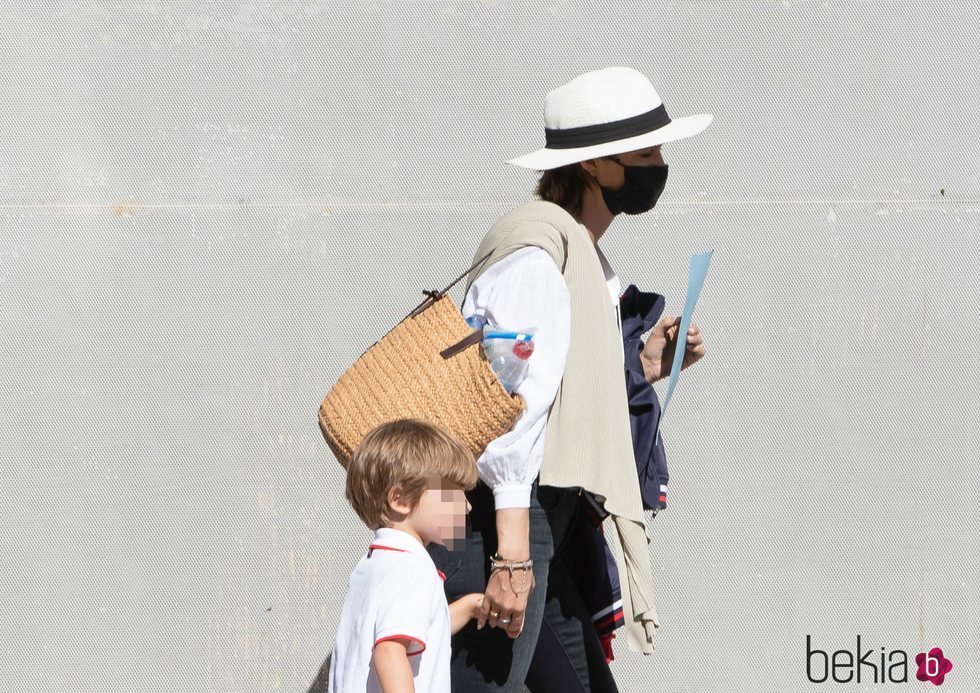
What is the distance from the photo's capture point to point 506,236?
224 cm

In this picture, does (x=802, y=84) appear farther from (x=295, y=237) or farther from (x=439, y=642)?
(x=439, y=642)

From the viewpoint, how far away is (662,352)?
8.86 feet

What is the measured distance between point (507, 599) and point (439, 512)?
20cm

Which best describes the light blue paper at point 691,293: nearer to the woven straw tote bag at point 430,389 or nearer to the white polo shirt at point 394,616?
the woven straw tote bag at point 430,389

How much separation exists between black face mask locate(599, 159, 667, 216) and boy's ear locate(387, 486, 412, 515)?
67 centimetres

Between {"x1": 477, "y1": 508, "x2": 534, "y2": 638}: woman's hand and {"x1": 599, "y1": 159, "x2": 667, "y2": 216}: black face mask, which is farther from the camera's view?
{"x1": 599, "y1": 159, "x2": 667, "y2": 216}: black face mask

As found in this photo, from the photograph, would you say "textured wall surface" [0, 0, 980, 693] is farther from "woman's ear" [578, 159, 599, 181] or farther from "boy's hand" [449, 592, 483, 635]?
"boy's hand" [449, 592, 483, 635]

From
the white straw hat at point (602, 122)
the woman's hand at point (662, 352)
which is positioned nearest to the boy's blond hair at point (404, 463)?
the white straw hat at point (602, 122)

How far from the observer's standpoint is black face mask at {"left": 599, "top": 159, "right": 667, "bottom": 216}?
2.38m

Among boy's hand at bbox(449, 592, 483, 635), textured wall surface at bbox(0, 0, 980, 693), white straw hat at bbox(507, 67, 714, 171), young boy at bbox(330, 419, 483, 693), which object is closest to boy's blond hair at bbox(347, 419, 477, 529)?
young boy at bbox(330, 419, 483, 693)

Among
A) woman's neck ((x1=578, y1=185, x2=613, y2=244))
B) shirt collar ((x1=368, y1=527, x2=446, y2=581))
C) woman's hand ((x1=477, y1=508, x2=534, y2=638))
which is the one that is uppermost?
woman's neck ((x1=578, y1=185, x2=613, y2=244))

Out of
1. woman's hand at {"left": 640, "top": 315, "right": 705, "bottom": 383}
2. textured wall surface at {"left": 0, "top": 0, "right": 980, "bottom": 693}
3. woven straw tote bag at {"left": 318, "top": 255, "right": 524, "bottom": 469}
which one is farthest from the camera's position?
textured wall surface at {"left": 0, "top": 0, "right": 980, "bottom": 693}

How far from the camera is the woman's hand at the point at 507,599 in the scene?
2.14 m

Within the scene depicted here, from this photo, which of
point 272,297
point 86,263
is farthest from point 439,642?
point 86,263
